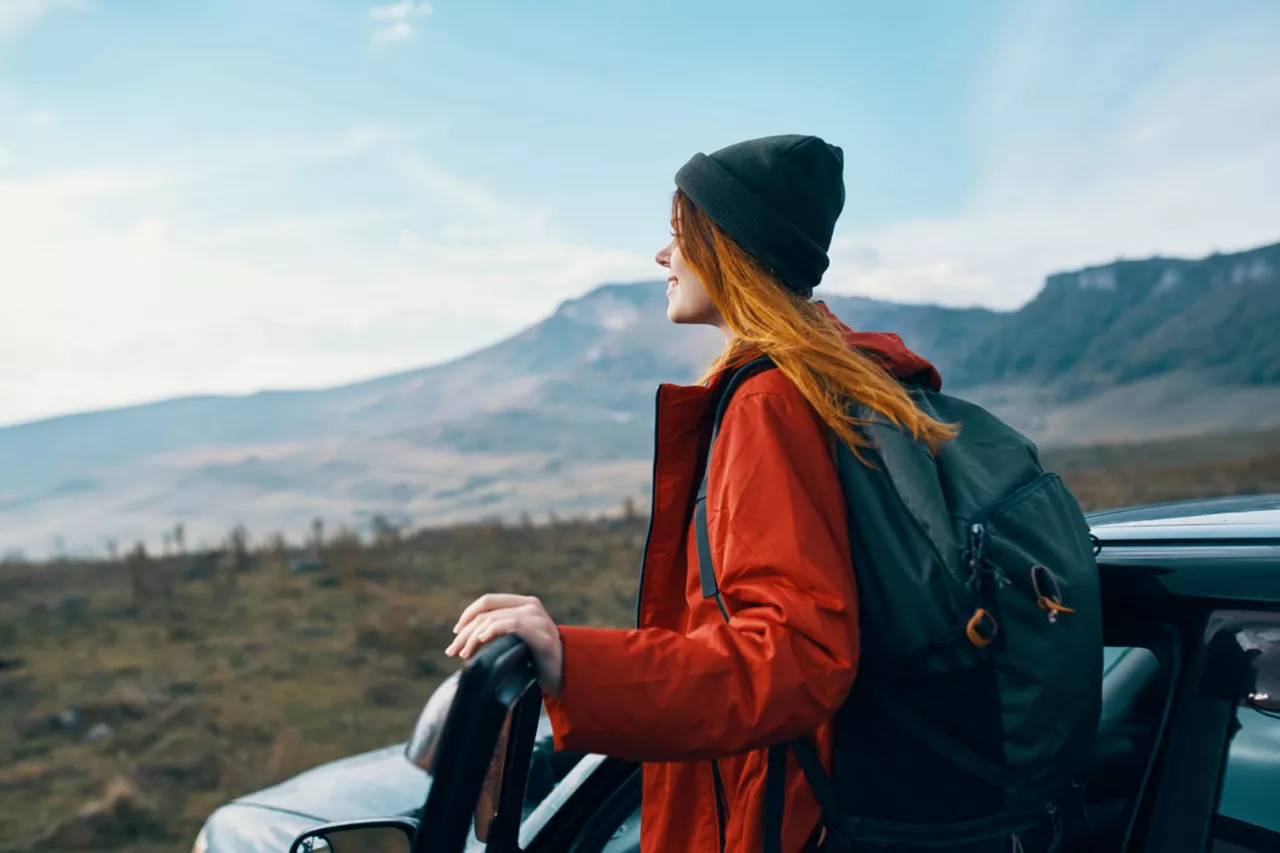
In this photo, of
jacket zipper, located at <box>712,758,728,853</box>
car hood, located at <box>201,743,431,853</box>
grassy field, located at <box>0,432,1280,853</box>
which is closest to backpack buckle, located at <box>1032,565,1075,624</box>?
jacket zipper, located at <box>712,758,728,853</box>

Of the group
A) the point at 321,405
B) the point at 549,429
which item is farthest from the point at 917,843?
the point at 321,405

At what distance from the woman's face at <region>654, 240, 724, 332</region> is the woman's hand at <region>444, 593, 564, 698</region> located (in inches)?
24.2

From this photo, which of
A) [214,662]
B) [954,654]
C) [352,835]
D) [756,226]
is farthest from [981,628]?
[214,662]

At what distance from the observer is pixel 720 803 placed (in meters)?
1.35

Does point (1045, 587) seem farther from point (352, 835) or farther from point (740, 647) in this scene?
point (352, 835)

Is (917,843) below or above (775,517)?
below

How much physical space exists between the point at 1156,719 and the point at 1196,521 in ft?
1.28

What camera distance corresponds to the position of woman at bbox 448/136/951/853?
3.70 feet

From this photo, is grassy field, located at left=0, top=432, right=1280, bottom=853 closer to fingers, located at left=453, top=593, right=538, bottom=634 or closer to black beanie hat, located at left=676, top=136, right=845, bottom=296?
fingers, located at left=453, top=593, right=538, bottom=634

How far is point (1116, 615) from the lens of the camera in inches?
57.9

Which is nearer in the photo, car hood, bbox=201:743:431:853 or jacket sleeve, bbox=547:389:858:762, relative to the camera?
jacket sleeve, bbox=547:389:858:762

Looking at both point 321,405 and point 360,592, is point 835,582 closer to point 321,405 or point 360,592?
point 360,592

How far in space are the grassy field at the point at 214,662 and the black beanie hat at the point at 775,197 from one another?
4.96 meters

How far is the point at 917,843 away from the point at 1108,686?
0.58m
